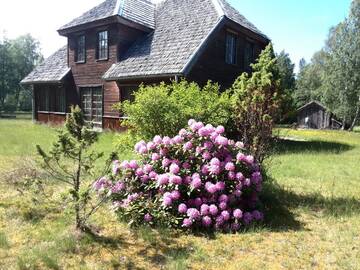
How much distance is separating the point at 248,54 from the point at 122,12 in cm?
737

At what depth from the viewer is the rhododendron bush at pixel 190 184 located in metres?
5.82

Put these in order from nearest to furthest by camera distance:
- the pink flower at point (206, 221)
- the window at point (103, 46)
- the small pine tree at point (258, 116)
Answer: the pink flower at point (206, 221) < the small pine tree at point (258, 116) < the window at point (103, 46)

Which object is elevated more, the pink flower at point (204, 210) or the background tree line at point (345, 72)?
the background tree line at point (345, 72)

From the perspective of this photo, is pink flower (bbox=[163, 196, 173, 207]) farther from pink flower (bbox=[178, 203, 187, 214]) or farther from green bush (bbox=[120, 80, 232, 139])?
green bush (bbox=[120, 80, 232, 139])

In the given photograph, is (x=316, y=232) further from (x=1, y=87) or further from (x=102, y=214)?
(x=1, y=87)

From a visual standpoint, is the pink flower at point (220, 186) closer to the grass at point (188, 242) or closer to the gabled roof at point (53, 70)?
the grass at point (188, 242)

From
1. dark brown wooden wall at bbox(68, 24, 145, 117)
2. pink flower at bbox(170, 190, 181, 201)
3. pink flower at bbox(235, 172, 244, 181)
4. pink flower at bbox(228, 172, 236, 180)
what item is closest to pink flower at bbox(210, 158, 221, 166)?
pink flower at bbox(228, 172, 236, 180)

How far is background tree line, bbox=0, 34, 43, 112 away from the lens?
66.9m

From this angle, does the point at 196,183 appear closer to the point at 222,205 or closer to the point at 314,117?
the point at 222,205

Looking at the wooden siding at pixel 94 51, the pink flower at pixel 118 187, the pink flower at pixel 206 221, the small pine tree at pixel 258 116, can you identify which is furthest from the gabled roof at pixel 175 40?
the pink flower at pixel 206 221

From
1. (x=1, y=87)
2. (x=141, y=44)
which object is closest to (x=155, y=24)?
(x=141, y=44)

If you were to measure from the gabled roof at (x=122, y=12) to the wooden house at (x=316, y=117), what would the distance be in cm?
3317

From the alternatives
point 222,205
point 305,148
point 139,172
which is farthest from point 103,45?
point 222,205

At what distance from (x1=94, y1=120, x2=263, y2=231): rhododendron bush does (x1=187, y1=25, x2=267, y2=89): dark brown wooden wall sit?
1098 cm
